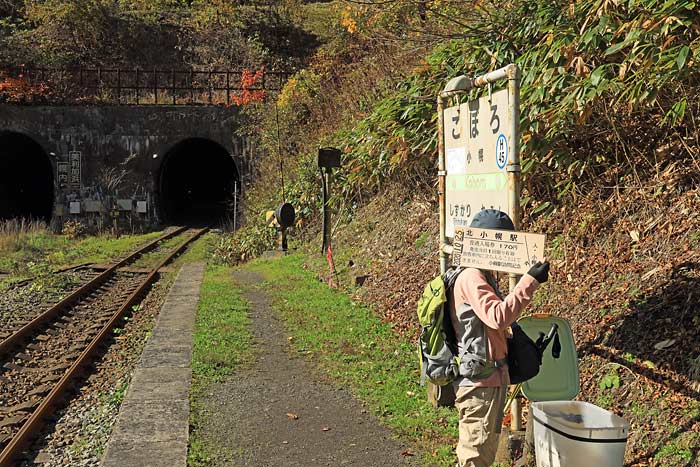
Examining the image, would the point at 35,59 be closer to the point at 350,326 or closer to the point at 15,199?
the point at 15,199

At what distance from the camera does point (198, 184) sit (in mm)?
44406

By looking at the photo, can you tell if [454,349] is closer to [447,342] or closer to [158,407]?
[447,342]

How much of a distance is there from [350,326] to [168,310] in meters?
3.54

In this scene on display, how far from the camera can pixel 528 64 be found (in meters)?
8.38

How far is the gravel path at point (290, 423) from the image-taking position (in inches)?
210

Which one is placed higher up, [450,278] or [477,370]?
[450,278]

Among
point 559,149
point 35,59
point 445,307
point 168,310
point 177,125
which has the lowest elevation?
point 168,310

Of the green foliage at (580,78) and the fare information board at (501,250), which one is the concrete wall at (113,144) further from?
the fare information board at (501,250)

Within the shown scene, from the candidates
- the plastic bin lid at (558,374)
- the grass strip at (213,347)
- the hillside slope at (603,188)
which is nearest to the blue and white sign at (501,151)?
the plastic bin lid at (558,374)

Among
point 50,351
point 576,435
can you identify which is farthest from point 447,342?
point 50,351

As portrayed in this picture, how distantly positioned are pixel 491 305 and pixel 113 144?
26652mm

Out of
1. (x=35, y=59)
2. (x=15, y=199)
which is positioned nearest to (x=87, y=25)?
(x=35, y=59)

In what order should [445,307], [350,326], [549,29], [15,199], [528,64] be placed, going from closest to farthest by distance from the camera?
[445,307], [549,29], [528,64], [350,326], [15,199]

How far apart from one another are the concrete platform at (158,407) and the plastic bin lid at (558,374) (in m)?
2.52
